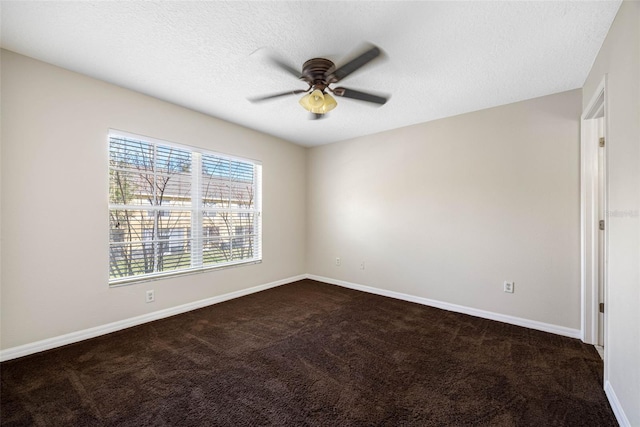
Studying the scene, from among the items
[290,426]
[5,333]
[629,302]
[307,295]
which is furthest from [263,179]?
[629,302]

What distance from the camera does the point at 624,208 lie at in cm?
148

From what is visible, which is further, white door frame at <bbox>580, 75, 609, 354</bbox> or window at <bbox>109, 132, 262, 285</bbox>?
window at <bbox>109, 132, 262, 285</bbox>

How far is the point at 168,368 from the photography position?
2.04m

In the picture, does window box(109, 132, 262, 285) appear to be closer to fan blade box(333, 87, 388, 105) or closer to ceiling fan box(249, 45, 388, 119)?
ceiling fan box(249, 45, 388, 119)

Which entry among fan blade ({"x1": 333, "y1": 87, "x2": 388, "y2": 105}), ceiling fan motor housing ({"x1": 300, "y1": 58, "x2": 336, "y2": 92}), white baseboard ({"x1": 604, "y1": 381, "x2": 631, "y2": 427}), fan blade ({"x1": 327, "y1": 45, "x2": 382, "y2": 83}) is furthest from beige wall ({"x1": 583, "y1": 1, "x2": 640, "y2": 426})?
ceiling fan motor housing ({"x1": 300, "y1": 58, "x2": 336, "y2": 92})

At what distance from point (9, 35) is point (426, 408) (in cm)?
393

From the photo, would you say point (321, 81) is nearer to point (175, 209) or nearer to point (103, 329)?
point (175, 209)

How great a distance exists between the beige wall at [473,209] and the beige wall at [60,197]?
272 cm

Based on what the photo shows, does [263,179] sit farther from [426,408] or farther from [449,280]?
[426,408]

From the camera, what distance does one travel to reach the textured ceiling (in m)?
1.66

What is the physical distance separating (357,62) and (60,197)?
2.82 meters

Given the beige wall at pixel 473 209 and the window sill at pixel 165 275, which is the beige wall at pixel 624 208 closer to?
the beige wall at pixel 473 209

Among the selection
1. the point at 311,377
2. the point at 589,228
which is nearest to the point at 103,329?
the point at 311,377

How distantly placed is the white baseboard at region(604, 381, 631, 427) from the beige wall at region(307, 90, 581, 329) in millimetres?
1083
